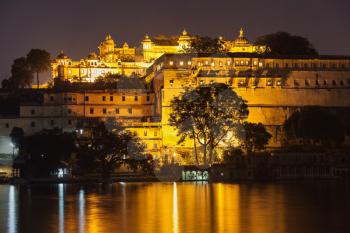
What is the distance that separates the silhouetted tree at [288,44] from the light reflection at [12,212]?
3948 cm

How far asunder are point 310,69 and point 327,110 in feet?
12.7

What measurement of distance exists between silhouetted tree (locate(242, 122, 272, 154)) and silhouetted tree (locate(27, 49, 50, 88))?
33625mm

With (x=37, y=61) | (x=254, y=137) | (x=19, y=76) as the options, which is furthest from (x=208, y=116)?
(x=37, y=61)

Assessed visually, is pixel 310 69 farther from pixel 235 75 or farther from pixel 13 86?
pixel 13 86

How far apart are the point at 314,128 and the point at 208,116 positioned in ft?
29.5

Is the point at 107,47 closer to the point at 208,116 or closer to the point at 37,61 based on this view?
the point at 37,61

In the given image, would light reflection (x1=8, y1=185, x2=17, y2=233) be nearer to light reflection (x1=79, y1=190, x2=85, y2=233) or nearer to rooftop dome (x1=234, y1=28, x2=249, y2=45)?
light reflection (x1=79, y1=190, x2=85, y2=233)

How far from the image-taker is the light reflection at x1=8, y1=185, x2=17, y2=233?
4203cm

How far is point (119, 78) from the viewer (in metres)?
93.2

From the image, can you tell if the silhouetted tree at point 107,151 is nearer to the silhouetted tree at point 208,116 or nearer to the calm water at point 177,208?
the calm water at point 177,208

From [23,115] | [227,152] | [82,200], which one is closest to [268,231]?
[82,200]

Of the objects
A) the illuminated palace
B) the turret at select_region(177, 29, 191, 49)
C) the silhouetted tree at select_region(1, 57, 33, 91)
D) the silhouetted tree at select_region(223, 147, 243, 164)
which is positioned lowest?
the silhouetted tree at select_region(223, 147, 243, 164)

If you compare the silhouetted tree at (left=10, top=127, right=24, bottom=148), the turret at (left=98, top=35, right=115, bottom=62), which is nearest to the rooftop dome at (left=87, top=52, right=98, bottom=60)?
the turret at (left=98, top=35, right=115, bottom=62)

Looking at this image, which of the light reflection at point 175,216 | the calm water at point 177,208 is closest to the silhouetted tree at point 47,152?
the calm water at point 177,208
